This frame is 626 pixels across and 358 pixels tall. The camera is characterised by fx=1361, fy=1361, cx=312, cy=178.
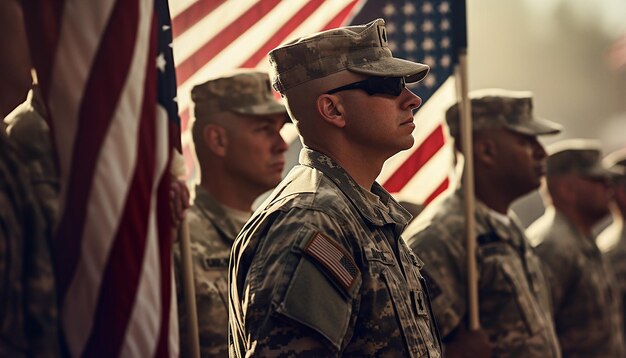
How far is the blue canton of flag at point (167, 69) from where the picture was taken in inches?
186

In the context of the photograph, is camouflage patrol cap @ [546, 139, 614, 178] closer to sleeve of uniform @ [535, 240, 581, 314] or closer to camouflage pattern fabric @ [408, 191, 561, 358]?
sleeve of uniform @ [535, 240, 581, 314]

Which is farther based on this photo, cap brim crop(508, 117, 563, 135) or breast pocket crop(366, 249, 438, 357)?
cap brim crop(508, 117, 563, 135)

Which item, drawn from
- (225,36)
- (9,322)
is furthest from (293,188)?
(225,36)

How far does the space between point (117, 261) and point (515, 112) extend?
4.46m

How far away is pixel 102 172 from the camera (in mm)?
4043

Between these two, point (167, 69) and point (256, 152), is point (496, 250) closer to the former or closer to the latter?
point (256, 152)

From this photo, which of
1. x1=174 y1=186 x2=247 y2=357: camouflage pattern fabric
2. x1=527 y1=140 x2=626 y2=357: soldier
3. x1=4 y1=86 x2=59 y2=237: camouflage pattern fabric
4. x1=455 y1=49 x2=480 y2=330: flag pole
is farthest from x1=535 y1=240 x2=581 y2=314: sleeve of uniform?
x1=4 y1=86 x2=59 y2=237: camouflage pattern fabric

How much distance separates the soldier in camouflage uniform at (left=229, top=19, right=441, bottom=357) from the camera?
13.6ft

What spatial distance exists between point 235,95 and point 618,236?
20.1ft

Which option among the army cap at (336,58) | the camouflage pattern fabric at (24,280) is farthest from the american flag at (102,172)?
the army cap at (336,58)

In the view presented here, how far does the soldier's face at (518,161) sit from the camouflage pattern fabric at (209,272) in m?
1.92

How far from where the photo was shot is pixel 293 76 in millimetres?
4730

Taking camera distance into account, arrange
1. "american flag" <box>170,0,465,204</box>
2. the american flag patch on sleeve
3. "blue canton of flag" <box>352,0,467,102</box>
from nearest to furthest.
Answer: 1. the american flag patch on sleeve
2. "american flag" <box>170,0,465,204</box>
3. "blue canton of flag" <box>352,0,467,102</box>

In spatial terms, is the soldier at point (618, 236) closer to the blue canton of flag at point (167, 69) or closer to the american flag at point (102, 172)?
the blue canton of flag at point (167, 69)
